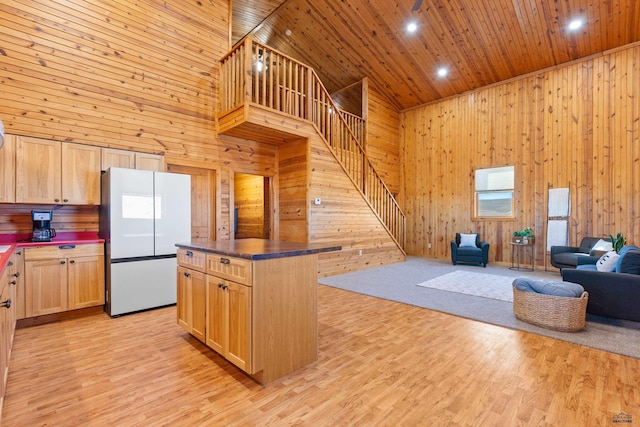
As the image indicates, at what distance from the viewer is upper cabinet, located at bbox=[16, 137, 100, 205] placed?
338cm

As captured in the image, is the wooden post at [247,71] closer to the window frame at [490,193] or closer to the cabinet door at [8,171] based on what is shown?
the cabinet door at [8,171]

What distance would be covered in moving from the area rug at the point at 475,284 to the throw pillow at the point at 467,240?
119 cm

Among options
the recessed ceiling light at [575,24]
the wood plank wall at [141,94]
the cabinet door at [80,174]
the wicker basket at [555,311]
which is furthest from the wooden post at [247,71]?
the recessed ceiling light at [575,24]

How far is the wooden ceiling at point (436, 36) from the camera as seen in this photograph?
A: 5430 mm

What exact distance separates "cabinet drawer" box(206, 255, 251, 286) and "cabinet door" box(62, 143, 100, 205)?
240 centimetres

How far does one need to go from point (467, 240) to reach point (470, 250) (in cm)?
38

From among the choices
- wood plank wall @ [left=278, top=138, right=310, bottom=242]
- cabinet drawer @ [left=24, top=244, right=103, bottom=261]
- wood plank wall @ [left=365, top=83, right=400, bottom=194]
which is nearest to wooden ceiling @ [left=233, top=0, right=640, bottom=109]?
wood plank wall @ [left=365, top=83, right=400, bottom=194]

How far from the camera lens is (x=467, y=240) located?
7.26m

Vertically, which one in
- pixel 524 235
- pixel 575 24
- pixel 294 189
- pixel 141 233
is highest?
pixel 575 24

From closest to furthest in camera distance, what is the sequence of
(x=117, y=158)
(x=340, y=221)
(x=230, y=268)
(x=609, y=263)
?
(x=230, y=268) → (x=609, y=263) → (x=117, y=158) → (x=340, y=221)

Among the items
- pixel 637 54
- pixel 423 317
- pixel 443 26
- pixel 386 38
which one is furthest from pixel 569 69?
pixel 423 317

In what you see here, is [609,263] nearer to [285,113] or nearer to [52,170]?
[285,113]

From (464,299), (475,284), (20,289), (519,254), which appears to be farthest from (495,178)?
(20,289)

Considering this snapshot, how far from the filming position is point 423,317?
353 centimetres
